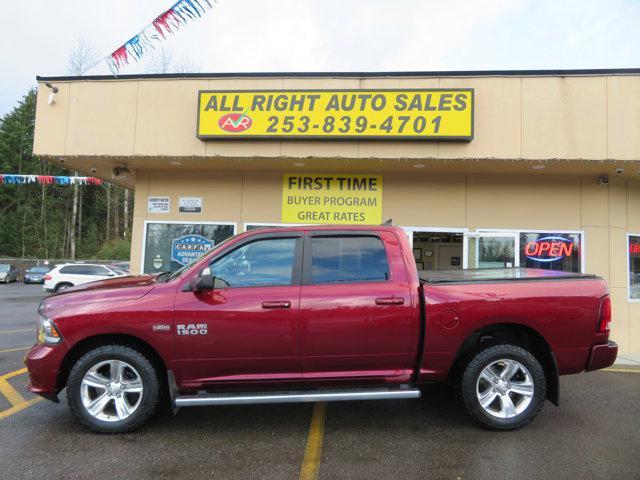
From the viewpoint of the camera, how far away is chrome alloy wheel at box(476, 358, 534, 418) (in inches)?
167

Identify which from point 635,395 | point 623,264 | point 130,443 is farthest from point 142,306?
point 623,264

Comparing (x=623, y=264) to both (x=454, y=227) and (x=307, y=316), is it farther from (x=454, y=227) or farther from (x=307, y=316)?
(x=307, y=316)

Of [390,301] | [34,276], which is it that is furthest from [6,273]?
[390,301]

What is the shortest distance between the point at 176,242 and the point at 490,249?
6.28 meters

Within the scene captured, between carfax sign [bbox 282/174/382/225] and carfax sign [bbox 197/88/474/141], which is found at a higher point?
carfax sign [bbox 197/88/474/141]

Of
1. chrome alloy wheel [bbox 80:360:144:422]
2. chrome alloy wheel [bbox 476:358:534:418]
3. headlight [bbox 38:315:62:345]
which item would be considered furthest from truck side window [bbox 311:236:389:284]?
headlight [bbox 38:315:62:345]

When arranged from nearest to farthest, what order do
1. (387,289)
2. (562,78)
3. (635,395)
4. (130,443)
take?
(130,443)
(387,289)
(635,395)
(562,78)

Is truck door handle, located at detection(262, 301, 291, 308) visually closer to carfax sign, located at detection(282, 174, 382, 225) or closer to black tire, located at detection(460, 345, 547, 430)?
black tire, located at detection(460, 345, 547, 430)

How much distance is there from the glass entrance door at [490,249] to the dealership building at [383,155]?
0.03 meters

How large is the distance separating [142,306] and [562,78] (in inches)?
305

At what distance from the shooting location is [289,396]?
3.95 meters

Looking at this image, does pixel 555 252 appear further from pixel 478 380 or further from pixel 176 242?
pixel 176 242

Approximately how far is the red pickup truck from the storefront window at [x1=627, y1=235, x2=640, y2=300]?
545 cm

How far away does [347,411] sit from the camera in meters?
4.79
